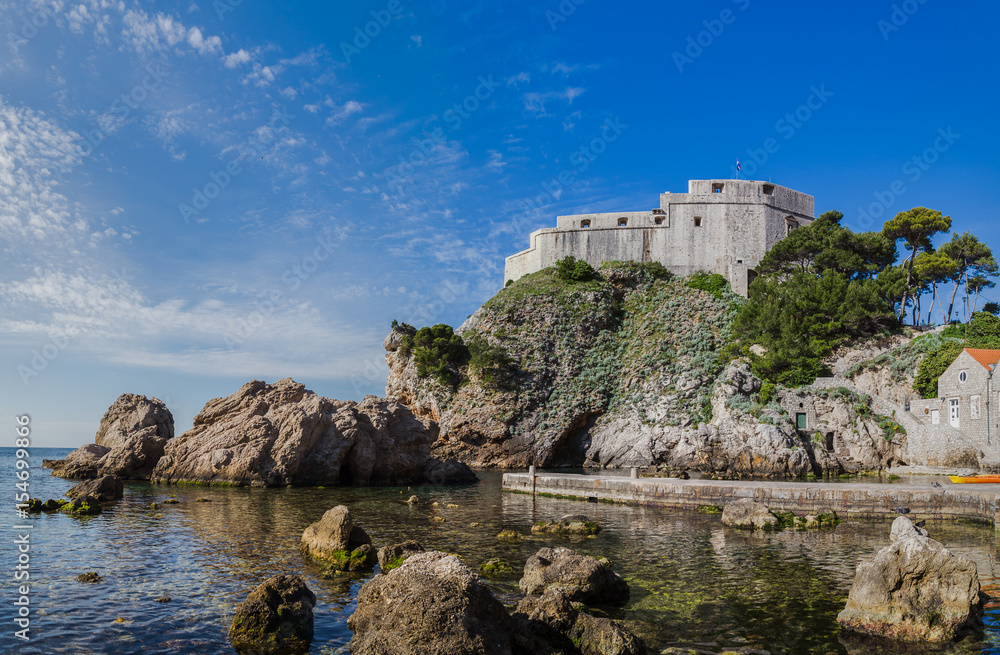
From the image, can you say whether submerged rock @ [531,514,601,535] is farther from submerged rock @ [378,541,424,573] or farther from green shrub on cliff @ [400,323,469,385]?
green shrub on cliff @ [400,323,469,385]

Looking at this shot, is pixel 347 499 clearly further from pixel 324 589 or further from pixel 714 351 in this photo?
pixel 714 351

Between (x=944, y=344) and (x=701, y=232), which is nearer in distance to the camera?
(x=944, y=344)

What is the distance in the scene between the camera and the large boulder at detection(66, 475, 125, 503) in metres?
21.6

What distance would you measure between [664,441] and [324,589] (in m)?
39.6

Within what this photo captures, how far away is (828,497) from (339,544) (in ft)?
54.5

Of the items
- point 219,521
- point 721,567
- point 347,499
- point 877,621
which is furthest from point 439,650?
point 347,499

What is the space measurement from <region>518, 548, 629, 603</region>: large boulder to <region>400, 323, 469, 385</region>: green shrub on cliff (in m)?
44.7

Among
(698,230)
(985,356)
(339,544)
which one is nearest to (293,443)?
(339,544)

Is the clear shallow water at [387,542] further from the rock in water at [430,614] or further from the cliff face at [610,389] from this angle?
the cliff face at [610,389]

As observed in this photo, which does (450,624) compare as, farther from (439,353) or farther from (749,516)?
(439,353)

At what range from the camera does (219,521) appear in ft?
58.6

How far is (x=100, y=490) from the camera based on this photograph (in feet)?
71.6

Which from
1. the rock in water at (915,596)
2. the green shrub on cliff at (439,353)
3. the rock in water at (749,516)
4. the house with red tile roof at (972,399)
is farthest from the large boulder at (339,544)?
the green shrub on cliff at (439,353)

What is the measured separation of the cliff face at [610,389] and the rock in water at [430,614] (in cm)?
3621
